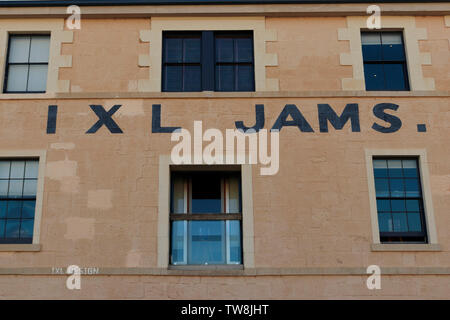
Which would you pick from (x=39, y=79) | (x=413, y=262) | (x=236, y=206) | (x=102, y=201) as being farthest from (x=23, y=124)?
(x=413, y=262)

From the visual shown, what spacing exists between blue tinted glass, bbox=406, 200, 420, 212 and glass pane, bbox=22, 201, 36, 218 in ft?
25.9

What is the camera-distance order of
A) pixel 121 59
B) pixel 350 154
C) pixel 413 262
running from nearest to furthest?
1. pixel 413 262
2. pixel 350 154
3. pixel 121 59

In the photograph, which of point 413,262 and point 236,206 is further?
point 236,206

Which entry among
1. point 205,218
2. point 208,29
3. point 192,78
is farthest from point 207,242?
point 208,29

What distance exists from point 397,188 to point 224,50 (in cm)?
503

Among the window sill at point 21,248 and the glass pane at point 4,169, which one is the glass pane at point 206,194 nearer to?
the window sill at point 21,248

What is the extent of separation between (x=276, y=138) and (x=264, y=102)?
897mm

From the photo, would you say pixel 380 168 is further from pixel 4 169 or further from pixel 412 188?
pixel 4 169

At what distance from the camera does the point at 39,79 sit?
1359cm

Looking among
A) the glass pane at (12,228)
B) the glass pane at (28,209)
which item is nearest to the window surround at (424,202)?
the glass pane at (28,209)

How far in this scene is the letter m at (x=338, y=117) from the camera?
12875 mm

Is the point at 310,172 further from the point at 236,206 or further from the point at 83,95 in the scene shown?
the point at 83,95

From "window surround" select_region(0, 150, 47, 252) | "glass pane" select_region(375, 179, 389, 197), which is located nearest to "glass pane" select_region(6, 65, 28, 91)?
"window surround" select_region(0, 150, 47, 252)

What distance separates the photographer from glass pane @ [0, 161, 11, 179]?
12640mm
